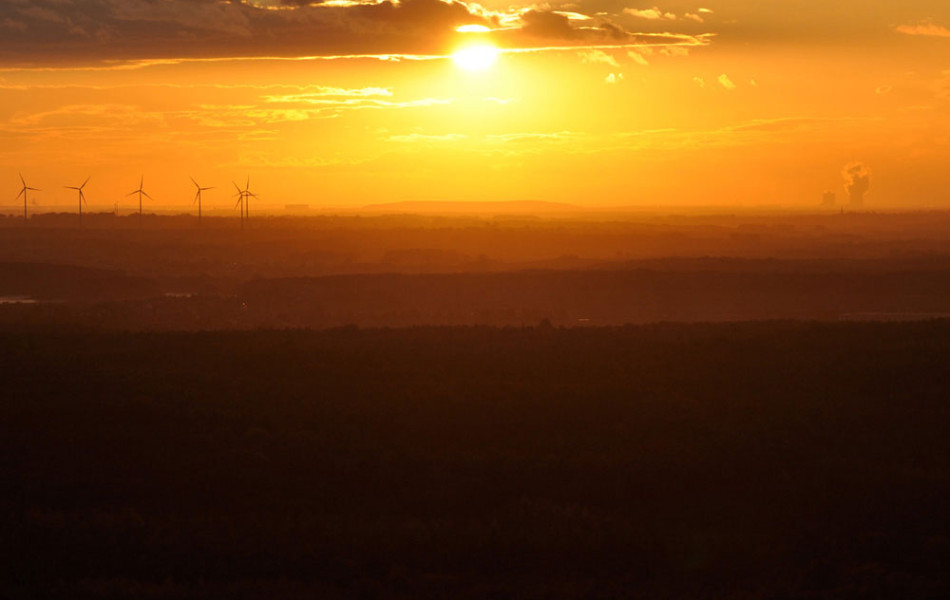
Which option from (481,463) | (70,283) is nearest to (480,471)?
(481,463)

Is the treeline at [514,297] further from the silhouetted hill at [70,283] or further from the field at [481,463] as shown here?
the field at [481,463]

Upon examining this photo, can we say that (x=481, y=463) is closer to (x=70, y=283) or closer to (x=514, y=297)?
(x=514, y=297)

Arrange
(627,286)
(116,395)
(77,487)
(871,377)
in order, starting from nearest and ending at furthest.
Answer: (77,487)
(116,395)
(871,377)
(627,286)

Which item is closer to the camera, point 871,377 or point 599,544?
point 599,544

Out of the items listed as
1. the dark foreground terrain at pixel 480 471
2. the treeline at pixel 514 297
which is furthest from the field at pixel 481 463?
the treeline at pixel 514 297

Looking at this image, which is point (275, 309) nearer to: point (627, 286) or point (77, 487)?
point (627, 286)

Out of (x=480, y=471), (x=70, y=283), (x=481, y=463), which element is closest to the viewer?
(x=480, y=471)

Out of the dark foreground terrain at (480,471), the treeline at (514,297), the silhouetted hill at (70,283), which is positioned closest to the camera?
the dark foreground terrain at (480,471)

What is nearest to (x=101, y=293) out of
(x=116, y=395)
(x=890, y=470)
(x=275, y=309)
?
(x=275, y=309)

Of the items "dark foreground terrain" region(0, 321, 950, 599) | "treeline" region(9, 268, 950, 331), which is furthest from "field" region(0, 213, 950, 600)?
"treeline" region(9, 268, 950, 331)
